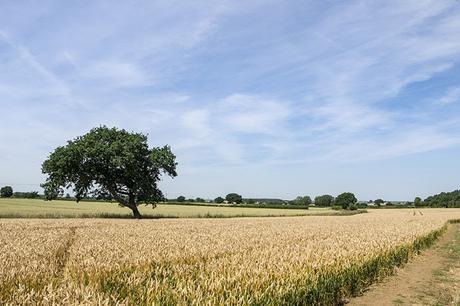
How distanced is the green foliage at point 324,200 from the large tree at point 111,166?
118 meters

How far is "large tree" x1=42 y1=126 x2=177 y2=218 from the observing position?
1911 inches

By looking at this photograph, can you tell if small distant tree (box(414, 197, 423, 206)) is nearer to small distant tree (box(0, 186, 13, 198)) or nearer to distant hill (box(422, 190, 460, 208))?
distant hill (box(422, 190, 460, 208))

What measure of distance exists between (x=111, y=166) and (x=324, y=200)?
128523 mm

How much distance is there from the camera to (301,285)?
29.1 feet

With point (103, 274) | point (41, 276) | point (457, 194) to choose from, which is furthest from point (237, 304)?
point (457, 194)

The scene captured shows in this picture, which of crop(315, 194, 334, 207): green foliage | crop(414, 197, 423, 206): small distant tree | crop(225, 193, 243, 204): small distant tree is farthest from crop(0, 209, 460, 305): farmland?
crop(315, 194, 334, 207): green foliage

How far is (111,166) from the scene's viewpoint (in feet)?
163

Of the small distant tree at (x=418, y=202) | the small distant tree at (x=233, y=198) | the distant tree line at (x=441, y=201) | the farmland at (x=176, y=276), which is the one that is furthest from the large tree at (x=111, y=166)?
the small distant tree at (x=418, y=202)

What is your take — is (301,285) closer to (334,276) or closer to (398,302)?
(334,276)

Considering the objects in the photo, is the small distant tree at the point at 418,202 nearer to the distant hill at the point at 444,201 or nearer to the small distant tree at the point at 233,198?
the distant hill at the point at 444,201

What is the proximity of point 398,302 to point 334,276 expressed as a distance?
7.20 feet

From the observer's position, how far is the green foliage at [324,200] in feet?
532

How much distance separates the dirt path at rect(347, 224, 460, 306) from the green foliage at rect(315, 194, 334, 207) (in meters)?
145

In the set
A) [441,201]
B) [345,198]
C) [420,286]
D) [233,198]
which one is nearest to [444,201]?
[441,201]
